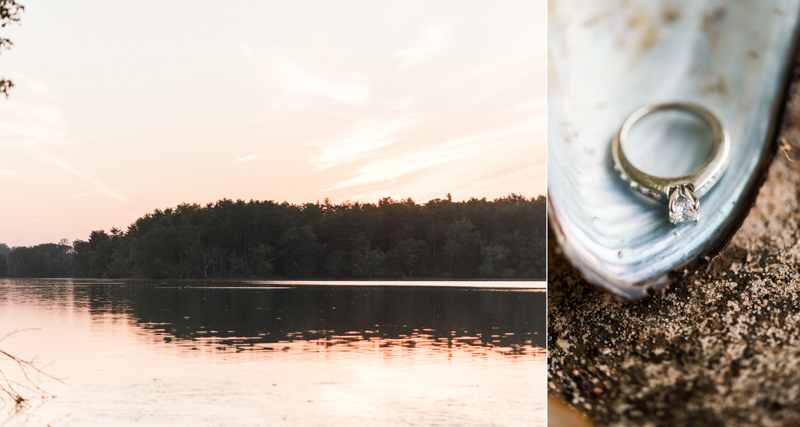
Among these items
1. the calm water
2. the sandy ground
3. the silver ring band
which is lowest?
the calm water

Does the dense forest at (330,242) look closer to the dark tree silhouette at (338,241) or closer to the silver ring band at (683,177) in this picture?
the dark tree silhouette at (338,241)

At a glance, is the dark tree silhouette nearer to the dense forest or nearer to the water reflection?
the dense forest

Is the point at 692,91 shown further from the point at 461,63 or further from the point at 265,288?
the point at 265,288

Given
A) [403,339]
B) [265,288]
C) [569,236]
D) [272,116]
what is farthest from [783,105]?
[265,288]

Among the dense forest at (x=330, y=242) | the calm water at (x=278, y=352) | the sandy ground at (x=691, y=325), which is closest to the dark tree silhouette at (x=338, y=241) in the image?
the dense forest at (x=330, y=242)

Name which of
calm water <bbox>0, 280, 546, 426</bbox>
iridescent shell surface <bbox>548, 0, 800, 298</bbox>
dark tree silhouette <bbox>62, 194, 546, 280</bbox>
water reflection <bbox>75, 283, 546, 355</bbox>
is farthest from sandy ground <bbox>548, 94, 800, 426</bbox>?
dark tree silhouette <bbox>62, 194, 546, 280</bbox>

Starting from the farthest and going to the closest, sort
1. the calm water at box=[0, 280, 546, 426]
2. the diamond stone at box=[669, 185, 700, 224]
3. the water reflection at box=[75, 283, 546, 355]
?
the water reflection at box=[75, 283, 546, 355], the calm water at box=[0, 280, 546, 426], the diamond stone at box=[669, 185, 700, 224]
